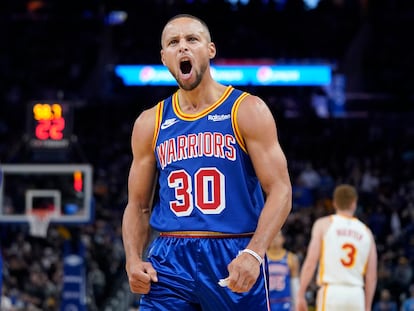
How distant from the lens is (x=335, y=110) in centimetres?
2509

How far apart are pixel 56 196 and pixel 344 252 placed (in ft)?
27.5

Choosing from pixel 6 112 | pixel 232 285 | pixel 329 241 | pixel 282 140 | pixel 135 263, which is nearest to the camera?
pixel 232 285

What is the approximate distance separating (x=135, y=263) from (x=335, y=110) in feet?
69.0

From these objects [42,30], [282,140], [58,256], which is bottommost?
[58,256]

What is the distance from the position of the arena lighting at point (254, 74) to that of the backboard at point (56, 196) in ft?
30.9

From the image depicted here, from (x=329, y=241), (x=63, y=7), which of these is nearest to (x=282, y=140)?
(x=63, y=7)

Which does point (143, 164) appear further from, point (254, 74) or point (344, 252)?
point (254, 74)

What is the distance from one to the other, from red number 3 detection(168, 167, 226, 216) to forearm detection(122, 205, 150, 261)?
0.23m

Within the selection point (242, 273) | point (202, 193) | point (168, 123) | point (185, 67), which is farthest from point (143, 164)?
point (242, 273)

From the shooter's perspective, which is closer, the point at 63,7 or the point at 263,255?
the point at 263,255

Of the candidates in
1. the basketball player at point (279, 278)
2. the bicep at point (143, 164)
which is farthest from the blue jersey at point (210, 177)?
the basketball player at point (279, 278)

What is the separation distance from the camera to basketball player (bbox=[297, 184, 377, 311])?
26.2 feet

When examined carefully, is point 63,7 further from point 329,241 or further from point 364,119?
point 329,241

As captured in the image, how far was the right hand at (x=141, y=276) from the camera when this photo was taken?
444 cm
